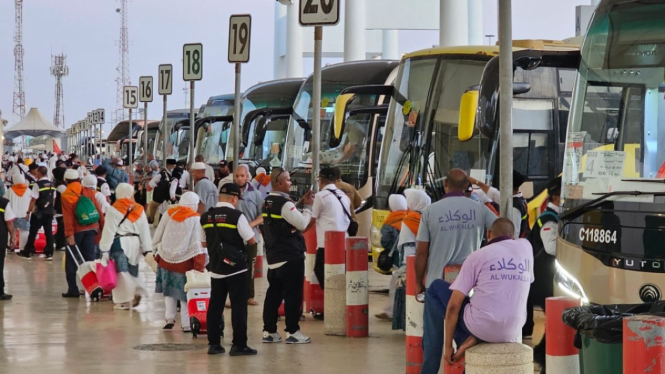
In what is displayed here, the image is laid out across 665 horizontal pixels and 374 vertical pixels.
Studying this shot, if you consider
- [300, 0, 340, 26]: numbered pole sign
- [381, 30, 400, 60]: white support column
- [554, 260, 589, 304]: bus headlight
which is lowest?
[554, 260, 589, 304]: bus headlight

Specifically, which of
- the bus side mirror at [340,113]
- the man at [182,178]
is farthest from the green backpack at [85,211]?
the man at [182,178]

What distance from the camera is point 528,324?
13.7m

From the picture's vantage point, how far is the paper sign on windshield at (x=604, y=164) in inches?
387

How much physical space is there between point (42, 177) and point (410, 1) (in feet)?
58.5

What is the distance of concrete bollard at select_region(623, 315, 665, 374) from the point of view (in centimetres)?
656

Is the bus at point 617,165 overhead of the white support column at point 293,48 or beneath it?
beneath

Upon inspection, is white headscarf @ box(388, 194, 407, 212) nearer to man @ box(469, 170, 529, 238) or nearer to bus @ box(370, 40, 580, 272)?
man @ box(469, 170, 529, 238)

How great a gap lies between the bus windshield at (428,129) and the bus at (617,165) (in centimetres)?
658

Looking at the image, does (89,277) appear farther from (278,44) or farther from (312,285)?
(278,44)

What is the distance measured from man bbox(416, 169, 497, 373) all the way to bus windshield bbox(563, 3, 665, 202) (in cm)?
101

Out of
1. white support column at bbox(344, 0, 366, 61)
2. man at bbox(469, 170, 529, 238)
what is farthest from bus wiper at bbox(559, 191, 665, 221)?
white support column at bbox(344, 0, 366, 61)

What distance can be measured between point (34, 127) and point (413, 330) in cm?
5609

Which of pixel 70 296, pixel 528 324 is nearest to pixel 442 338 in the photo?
pixel 528 324

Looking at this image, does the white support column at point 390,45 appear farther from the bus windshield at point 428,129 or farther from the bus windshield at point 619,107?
the bus windshield at point 619,107
